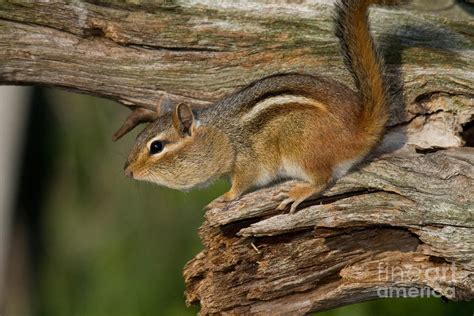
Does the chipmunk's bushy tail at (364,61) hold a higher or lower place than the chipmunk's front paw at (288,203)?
higher

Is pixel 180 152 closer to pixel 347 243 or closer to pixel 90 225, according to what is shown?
pixel 347 243

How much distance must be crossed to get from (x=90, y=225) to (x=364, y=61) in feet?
10.7

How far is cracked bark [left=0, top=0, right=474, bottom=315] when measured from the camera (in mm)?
4184

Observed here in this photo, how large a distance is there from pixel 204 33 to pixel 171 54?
7.5 inches

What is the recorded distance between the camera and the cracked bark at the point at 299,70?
4.18 m

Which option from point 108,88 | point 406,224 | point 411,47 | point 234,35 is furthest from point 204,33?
point 406,224

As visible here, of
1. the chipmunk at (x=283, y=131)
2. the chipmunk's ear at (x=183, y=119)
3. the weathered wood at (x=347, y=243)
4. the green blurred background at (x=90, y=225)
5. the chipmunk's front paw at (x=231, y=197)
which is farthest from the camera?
the green blurred background at (x=90, y=225)

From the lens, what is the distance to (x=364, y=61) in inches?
168

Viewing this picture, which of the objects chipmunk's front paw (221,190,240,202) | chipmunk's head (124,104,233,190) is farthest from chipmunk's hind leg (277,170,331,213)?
→ chipmunk's head (124,104,233,190)

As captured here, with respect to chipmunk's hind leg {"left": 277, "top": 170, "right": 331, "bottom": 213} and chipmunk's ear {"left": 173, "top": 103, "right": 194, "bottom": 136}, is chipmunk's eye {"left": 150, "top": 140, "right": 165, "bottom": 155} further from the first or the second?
chipmunk's hind leg {"left": 277, "top": 170, "right": 331, "bottom": 213}

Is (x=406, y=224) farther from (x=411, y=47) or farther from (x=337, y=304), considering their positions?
(x=411, y=47)

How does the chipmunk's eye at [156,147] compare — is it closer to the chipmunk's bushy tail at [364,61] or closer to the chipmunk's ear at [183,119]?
the chipmunk's ear at [183,119]

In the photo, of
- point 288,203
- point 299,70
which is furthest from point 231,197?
point 299,70

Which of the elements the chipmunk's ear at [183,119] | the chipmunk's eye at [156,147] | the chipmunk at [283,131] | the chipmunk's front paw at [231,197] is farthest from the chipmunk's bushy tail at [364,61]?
the chipmunk's eye at [156,147]
